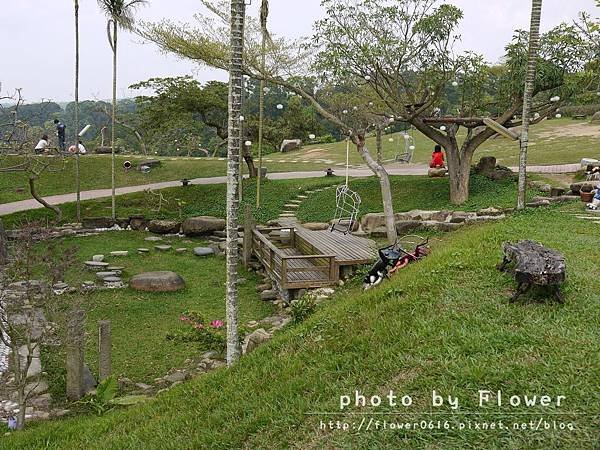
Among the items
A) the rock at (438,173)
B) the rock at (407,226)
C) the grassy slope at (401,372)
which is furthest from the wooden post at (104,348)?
the rock at (438,173)

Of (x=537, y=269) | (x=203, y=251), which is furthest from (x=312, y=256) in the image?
(x=537, y=269)

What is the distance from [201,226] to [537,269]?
10878 millimetres

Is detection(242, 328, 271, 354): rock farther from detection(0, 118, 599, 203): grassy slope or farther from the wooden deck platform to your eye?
detection(0, 118, 599, 203): grassy slope

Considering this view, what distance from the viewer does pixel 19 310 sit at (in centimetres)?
558

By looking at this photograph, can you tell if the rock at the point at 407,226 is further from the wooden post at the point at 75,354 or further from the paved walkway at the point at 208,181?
the wooden post at the point at 75,354

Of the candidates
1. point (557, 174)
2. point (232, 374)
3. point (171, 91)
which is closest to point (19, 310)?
point (232, 374)

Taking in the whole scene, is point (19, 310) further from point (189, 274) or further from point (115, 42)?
point (115, 42)

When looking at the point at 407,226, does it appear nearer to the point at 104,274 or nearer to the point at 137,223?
the point at 104,274

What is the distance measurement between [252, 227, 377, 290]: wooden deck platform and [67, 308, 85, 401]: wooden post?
3.40m

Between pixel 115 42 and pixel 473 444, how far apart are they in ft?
50.1

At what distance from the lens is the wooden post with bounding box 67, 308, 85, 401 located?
5.76 metres

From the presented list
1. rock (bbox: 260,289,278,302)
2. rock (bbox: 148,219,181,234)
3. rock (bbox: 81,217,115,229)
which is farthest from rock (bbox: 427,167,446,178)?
rock (bbox: 81,217,115,229)

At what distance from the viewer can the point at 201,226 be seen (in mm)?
14430

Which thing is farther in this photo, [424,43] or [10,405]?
[424,43]
